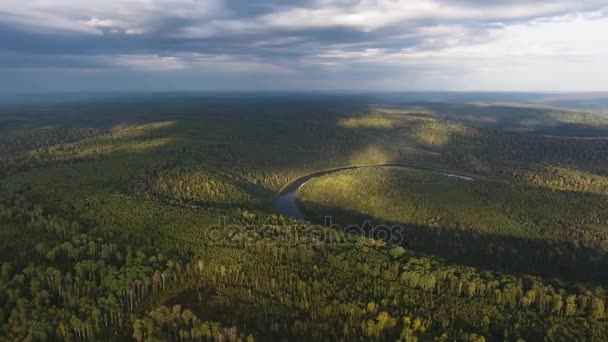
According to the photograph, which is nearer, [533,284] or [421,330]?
[421,330]

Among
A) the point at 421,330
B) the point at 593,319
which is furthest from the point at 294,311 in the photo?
the point at 593,319

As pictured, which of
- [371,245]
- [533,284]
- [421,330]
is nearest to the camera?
[421,330]

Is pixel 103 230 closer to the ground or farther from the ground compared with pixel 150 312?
farther from the ground

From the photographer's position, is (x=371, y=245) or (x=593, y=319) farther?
(x=371, y=245)

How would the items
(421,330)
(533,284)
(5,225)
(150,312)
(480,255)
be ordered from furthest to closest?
(480,255)
(5,225)
(533,284)
(150,312)
(421,330)

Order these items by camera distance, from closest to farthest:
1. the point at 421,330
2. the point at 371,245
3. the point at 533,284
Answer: the point at 421,330
the point at 533,284
the point at 371,245

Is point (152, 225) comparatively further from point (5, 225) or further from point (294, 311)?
point (294, 311)

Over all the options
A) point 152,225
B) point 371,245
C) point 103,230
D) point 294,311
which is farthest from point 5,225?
point 371,245

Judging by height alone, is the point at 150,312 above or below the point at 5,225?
below

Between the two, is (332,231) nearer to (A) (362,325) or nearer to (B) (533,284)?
(A) (362,325)
